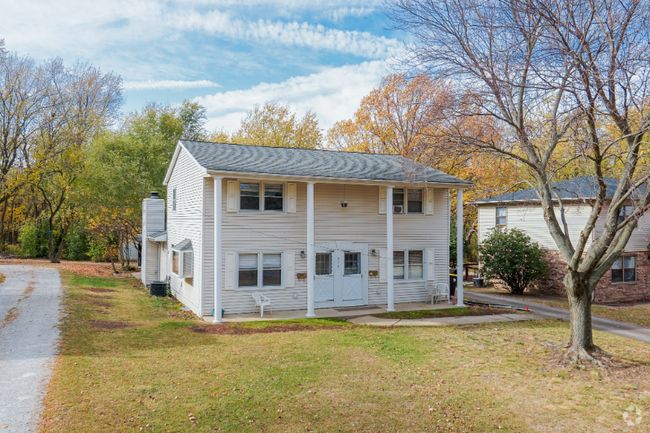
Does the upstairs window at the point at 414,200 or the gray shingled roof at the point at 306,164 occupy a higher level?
the gray shingled roof at the point at 306,164

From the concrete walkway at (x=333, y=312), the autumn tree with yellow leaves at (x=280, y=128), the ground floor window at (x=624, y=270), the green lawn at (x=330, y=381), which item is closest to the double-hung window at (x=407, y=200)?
the concrete walkway at (x=333, y=312)

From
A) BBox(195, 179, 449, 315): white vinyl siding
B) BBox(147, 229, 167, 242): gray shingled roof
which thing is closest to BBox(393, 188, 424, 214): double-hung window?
BBox(195, 179, 449, 315): white vinyl siding

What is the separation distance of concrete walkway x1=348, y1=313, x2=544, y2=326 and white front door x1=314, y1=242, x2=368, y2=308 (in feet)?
5.48

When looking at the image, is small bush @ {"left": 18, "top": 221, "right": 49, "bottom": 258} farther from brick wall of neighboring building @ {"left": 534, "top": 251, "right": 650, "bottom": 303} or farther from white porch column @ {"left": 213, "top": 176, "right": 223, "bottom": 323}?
brick wall of neighboring building @ {"left": 534, "top": 251, "right": 650, "bottom": 303}

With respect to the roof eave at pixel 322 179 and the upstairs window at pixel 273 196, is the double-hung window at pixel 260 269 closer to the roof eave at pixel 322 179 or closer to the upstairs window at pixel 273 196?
the upstairs window at pixel 273 196

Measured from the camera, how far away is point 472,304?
16906 mm

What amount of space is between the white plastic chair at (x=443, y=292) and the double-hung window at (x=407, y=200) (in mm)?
2867

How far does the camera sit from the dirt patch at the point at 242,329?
11.8 metres

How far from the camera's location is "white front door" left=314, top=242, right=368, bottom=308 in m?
15.3

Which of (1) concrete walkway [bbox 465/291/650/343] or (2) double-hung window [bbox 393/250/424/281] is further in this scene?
(2) double-hung window [bbox 393/250/424/281]

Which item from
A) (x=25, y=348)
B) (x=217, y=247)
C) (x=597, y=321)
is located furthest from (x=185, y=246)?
(x=597, y=321)

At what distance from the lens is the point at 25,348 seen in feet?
31.4

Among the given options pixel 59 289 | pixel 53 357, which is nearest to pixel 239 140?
pixel 59 289

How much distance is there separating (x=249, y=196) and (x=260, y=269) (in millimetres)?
2406
